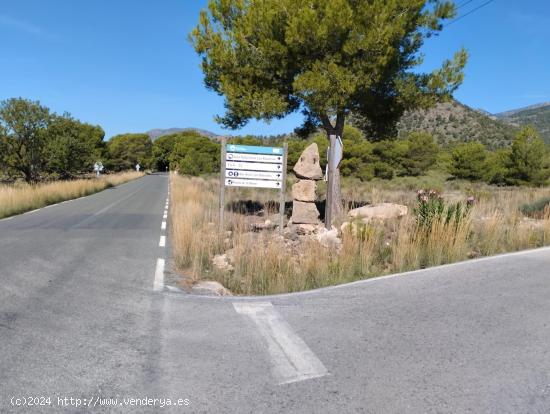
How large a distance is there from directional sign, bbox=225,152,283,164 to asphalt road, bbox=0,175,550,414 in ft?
19.0

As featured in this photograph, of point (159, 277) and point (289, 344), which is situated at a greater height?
point (289, 344)

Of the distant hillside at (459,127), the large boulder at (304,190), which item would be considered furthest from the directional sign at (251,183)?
the distant hillside at (459,127)

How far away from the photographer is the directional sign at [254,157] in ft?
40.0

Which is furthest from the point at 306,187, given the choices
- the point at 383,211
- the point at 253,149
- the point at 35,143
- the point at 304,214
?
the point at 35,143

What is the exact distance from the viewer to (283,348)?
4.08 metres

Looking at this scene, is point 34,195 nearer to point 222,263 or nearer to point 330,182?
point 330,182

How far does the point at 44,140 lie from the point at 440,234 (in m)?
33.8

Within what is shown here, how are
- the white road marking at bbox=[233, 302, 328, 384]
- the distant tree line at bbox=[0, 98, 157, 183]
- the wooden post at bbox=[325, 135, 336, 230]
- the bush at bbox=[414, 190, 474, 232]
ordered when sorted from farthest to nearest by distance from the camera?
1. the distant tree line at bbox=[0, 98, 157, 183]
2. the wooden post at bbox=[325, 135, 336, 230]
3. the bush at bbox=[414, 190, 474, 232]
4. the white road marking at bbox=[233, 302, 328, 384]

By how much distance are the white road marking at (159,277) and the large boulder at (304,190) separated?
4865mm

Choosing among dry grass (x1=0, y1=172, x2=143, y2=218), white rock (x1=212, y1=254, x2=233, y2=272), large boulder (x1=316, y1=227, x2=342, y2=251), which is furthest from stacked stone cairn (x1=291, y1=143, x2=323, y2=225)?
dry grass (x1=0, y1=172, x2=143, y2=218)

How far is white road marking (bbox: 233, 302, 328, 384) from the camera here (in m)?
3.55

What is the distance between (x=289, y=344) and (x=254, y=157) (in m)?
8.50

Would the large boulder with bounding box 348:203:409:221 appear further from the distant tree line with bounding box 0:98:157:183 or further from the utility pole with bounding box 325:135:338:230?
the distant tree line with bounding box 0:98:157:183

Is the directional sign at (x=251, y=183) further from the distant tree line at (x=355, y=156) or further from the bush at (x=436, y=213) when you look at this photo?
the distant tree line at (x=355, y=156)
